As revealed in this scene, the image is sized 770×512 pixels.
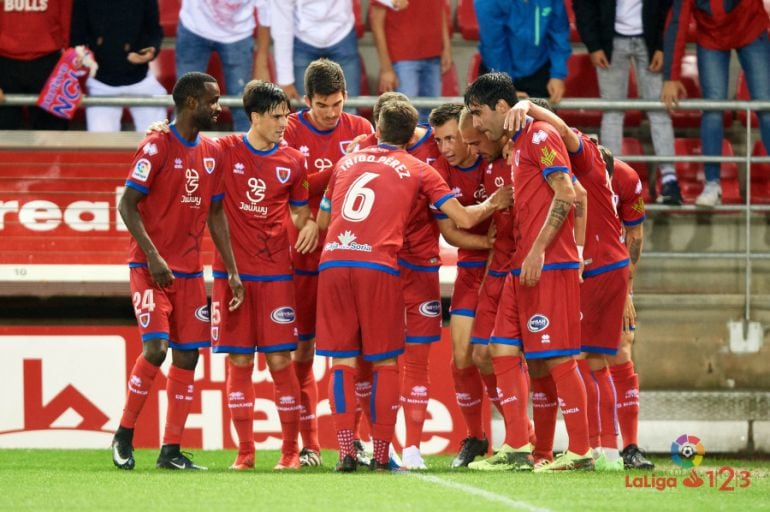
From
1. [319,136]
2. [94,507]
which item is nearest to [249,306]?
[319,136]

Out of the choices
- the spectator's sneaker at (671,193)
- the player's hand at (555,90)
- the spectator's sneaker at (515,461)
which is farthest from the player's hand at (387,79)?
the spectator's sneaker at (515,461)

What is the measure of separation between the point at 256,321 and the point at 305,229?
2.12 ft

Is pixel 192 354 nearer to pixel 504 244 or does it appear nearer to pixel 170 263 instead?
pixel 170 263

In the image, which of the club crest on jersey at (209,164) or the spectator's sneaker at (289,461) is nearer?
the club crest on jersey at (209,164)

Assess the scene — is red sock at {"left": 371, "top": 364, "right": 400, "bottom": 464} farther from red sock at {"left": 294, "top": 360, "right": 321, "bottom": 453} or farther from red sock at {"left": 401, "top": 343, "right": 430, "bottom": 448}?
red sock at {"left": 294, "top": 360, "right": 321, "bottom": 453}

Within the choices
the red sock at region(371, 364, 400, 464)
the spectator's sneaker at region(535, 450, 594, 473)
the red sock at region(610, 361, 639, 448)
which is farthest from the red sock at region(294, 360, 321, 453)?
the red sock at region(610, 361, 639, 448)

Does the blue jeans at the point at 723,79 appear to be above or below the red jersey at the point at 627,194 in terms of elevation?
above

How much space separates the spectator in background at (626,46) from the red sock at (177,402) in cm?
486

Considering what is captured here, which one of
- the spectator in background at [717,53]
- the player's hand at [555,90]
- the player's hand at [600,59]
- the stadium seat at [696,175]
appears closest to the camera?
the player's hand at [555,90]

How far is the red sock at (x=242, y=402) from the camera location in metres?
8.12

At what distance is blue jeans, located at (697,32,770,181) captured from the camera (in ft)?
37.1

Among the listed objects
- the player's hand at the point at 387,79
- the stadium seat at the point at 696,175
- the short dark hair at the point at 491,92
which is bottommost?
the stadium seat at the point at 696,175

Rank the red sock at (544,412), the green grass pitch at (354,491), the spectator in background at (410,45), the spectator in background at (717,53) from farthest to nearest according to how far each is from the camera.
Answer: the spectator in background at (410,45) → the spectator in background at (717,53) → the red sock at (544,412) → the green grass pitch at (354,491)

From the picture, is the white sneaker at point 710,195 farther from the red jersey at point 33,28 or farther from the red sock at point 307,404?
the red jersey at point 33,28
